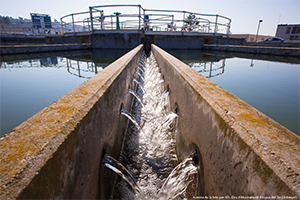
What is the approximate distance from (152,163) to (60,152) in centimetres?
177

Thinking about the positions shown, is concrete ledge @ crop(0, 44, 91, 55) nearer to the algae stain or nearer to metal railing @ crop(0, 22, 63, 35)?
metal railing @ crop(0, 22, 63, 35)

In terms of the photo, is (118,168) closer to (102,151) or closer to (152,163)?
(102,151)

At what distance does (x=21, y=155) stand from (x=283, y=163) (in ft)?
4.00

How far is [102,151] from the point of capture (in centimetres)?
170

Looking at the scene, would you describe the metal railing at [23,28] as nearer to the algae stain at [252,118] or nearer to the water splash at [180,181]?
the water splash at [180,181]

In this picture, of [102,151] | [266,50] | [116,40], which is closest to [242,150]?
[102,151]

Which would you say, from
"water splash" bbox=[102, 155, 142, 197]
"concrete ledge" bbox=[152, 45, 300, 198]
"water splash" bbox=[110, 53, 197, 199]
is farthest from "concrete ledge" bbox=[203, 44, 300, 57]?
"water splash" bbox=[102, 155, 142, 197]

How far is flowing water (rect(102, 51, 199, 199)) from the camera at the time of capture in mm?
1853

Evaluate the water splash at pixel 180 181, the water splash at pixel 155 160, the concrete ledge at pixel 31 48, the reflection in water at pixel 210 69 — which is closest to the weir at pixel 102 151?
the water splash at pixel 180 181

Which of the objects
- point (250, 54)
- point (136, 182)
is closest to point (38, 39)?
point (250, 54)

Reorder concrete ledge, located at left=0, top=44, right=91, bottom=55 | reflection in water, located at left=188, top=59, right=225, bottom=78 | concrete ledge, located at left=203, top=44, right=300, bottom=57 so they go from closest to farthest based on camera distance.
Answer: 1. reflection in water, located at left=188, top=59, right=225, bottom=78
2. concrete ledge, located at left=0, top=44, right=91, bottom=55
3. concrete ledge, located at left=203, top=44, right=300, bottom=57

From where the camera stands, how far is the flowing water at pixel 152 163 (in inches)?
72.9

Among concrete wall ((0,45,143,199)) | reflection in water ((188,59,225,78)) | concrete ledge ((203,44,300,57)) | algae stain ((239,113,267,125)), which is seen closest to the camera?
concrete wall ((0,45,143,199))

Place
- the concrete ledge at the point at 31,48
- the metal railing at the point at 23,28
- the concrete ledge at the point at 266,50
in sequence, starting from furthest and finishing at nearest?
the metal railing at the point at 23,28, the concrete ledge at the point at 266,50, the concrete ledge at the point at 31,48
